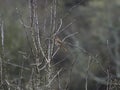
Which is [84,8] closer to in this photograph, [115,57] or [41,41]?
[115,57]

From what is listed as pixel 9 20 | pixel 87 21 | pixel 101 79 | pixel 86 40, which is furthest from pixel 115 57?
pixel 87 21

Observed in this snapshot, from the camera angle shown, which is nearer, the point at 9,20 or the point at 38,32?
the point at 38,32

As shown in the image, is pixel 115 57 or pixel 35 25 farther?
pixel 115 57

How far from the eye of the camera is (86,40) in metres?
11.8

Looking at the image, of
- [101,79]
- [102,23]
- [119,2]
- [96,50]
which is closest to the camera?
[101,79]

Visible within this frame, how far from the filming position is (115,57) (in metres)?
10.4

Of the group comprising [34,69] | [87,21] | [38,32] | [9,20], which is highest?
[38,32]

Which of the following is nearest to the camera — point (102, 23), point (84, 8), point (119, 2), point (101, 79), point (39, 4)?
point (39, 4)

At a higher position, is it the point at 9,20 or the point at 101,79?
the point at 9,20

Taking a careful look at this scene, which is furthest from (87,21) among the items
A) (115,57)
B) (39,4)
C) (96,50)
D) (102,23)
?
(39,4)

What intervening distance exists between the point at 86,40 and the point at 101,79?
79.2 inches

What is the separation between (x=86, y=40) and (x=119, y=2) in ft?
6.40

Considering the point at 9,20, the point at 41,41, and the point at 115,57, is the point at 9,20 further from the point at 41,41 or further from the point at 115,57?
the point at 41,41

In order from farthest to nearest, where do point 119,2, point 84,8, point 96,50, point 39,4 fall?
point 84,8
point 119,2
point 96,50
point 39,4
